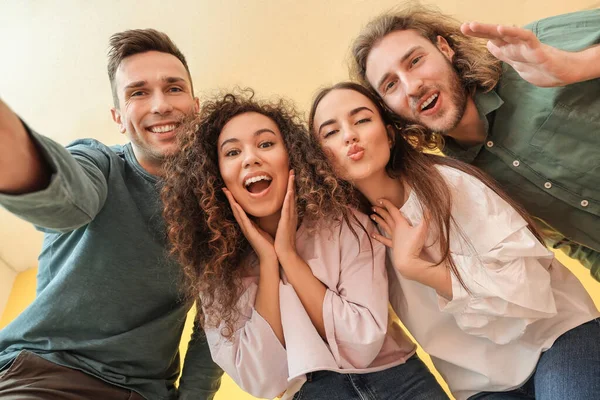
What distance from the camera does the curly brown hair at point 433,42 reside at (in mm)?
1322

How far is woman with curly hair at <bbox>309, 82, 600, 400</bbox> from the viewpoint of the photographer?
40.9 inches

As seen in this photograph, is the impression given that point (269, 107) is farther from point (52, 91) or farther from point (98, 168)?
point (52, 91)

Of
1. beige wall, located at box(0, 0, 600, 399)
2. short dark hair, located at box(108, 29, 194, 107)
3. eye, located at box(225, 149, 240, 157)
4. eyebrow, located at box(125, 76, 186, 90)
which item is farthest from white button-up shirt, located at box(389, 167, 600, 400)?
beige wall, located at box(0, 0, 600, 399)

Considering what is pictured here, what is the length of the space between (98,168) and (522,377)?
1193mm

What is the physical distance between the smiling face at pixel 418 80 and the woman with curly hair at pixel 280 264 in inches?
11.6

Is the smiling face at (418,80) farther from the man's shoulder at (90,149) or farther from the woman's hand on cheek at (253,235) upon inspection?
the man's shoulder at (90,149)

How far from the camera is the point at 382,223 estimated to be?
4.05ft

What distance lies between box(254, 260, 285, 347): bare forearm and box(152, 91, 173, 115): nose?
563 mm

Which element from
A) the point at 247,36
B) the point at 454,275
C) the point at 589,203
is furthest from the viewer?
the point at 247,36

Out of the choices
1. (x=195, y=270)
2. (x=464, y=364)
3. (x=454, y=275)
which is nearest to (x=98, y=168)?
(x=195, y=270)

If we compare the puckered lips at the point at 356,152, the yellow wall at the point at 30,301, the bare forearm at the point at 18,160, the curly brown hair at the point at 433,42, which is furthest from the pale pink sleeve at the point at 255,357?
the yellow wall at the point at 30,301

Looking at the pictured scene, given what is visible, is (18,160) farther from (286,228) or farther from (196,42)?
(196,42)

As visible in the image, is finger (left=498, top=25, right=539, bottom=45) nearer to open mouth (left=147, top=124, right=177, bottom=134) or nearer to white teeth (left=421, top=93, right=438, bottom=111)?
white teeth (left=421, top=93, right=438, bottom=111)

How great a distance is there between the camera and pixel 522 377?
1.10m
